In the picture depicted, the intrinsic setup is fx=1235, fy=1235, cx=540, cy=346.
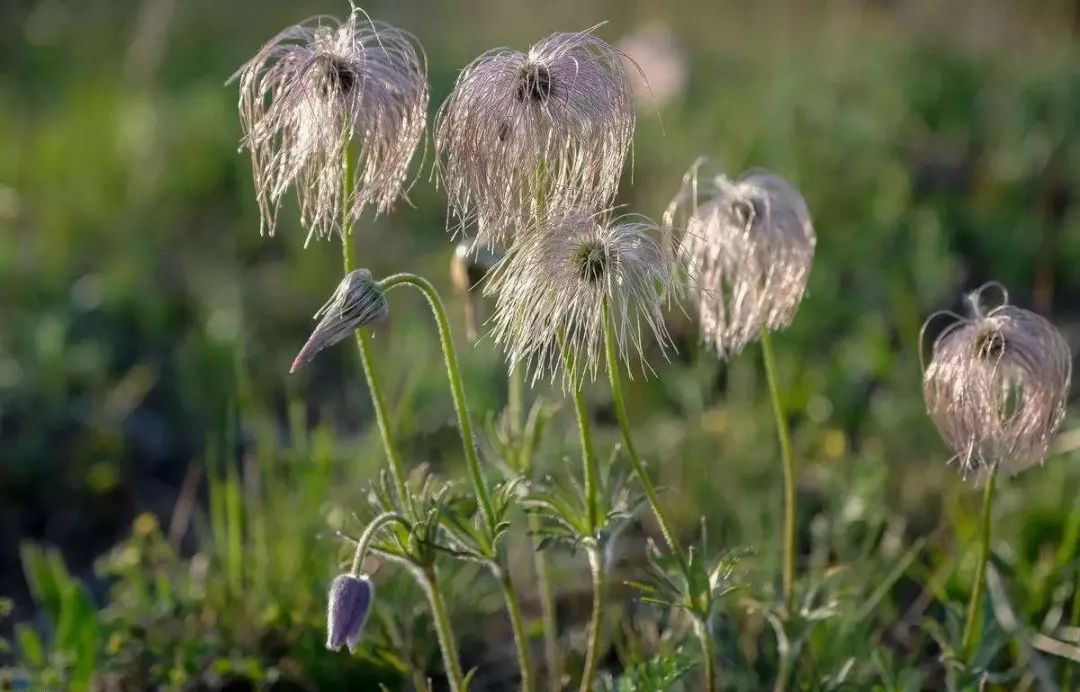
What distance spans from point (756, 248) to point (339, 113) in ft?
2.43

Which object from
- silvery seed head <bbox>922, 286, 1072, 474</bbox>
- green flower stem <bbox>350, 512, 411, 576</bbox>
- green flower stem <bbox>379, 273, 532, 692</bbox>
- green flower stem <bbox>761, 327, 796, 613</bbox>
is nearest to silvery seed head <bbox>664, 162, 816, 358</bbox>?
green flower stem <bbox>761, 327, 796, 613</bbox>

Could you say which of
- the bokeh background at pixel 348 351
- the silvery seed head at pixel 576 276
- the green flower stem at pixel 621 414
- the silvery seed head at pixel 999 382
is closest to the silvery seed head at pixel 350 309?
the silvery seed head at pixel 576 276

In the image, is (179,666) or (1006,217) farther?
(1006,217)

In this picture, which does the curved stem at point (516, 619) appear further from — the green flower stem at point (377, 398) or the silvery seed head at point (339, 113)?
the silvery seed head at point (339, 113)

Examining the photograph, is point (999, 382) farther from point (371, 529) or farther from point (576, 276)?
point (371, 529)

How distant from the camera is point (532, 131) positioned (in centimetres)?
164

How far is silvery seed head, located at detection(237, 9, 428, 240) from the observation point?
1651 mm

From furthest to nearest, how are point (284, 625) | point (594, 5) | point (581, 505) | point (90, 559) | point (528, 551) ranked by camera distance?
point (594, 5) < point (90, 559) < point (528, 551) < point (284, 625) < point (581, 505)

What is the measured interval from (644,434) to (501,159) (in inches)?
67.4

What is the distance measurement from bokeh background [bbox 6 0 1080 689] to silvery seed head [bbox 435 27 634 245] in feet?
0.24

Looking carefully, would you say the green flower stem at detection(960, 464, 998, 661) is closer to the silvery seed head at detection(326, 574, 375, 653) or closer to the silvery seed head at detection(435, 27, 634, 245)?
the silvery seed head at detection(435, 27, 634, 245)

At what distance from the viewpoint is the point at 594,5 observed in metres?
7.66

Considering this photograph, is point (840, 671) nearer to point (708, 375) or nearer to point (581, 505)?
point (581, 505)

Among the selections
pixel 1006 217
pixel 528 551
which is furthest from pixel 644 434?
pixel 1006 217
